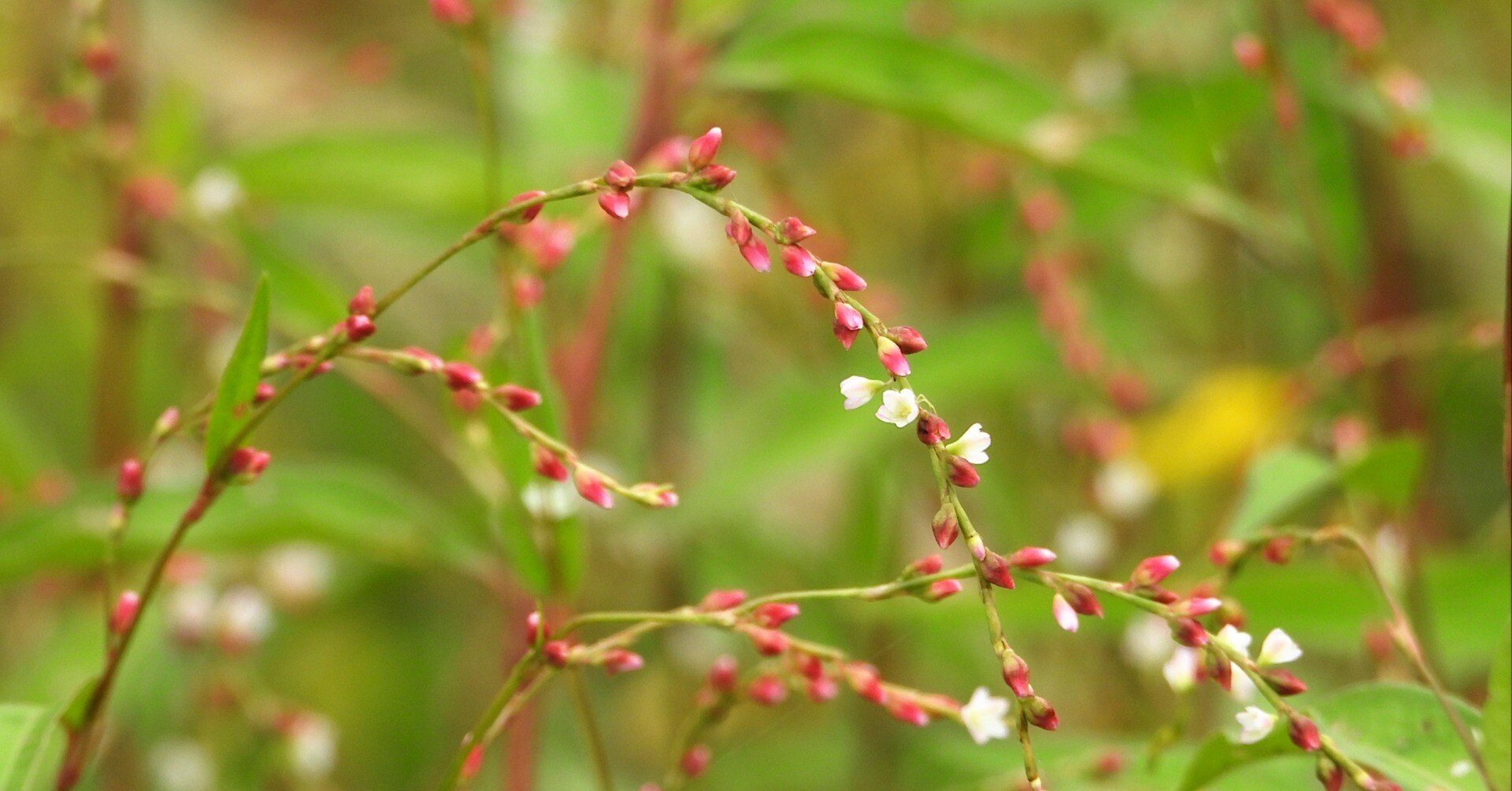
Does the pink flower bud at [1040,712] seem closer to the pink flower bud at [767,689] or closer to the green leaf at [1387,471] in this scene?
the pink flower bud at [767,689]

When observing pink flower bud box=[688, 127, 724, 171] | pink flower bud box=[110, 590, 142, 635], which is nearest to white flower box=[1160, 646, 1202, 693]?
pink flower bud box=[688, 127, 724, 171]

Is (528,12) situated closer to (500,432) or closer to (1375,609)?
(500,432)

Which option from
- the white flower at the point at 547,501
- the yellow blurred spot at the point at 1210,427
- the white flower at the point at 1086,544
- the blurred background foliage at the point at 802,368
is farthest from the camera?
the yellow blurred spot at the point at 1210,427

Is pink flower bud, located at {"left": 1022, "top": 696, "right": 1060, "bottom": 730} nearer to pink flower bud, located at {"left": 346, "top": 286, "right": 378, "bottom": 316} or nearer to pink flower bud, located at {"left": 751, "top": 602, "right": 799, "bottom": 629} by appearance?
pink flower bud, located at {"left": 751, "top": 602, "right": 799, "bottom": 629}

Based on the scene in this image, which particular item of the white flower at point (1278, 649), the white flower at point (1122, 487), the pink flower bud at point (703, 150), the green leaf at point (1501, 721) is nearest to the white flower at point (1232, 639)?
the white flower at point (1278, 649)

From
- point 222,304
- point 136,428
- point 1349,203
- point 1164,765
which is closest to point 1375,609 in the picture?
point 1164,765

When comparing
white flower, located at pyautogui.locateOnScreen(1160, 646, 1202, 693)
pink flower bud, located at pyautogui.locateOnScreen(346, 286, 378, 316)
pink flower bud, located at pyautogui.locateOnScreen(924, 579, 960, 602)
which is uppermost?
pink flower bud, located at pyautogui.locateOnScreen(346, 286, 378, 316)

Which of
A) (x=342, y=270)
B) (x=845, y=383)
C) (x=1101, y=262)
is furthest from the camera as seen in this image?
(x=342, y=270)
